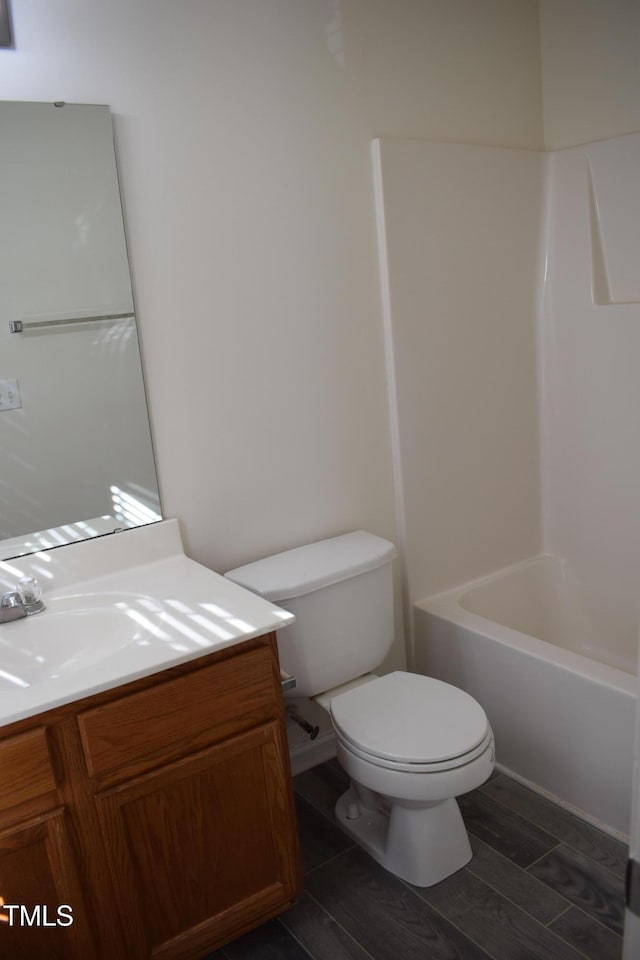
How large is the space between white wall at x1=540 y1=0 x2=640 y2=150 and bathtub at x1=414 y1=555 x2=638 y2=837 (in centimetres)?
147

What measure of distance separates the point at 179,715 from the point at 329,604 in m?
0.63

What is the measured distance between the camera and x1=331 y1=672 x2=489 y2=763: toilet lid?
1820mm

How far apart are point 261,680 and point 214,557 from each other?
0.57 metres

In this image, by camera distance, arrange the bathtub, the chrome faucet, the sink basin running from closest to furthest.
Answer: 1. the sink basin
2. the chrome faucet
3. the bathtub

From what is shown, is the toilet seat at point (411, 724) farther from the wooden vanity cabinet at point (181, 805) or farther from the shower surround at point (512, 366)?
the shower surround at point (512, 366)

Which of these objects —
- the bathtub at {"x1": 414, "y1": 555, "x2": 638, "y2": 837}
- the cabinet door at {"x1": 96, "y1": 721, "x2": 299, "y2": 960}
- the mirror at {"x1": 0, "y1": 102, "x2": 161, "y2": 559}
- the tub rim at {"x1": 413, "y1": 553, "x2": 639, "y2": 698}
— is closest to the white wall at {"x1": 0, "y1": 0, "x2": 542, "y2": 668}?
the mirror at {"x1": 0, "y1": 102, "x2": 161, "y2": 559}

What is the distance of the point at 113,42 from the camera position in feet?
6.02

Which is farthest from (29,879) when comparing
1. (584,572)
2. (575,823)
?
(584,572)

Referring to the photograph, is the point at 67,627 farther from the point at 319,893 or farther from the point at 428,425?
the point at 428,425

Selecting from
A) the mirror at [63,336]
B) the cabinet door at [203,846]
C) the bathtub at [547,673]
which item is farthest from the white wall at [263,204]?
the cabinet door at [203,846]

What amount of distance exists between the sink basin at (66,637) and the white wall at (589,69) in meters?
2.07

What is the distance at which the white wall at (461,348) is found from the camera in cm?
240

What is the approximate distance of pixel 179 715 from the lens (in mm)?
1567

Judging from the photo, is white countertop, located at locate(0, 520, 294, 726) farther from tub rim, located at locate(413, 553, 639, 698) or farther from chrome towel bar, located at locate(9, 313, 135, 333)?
tub rim, located at locate(413, 553, 639, 698)
